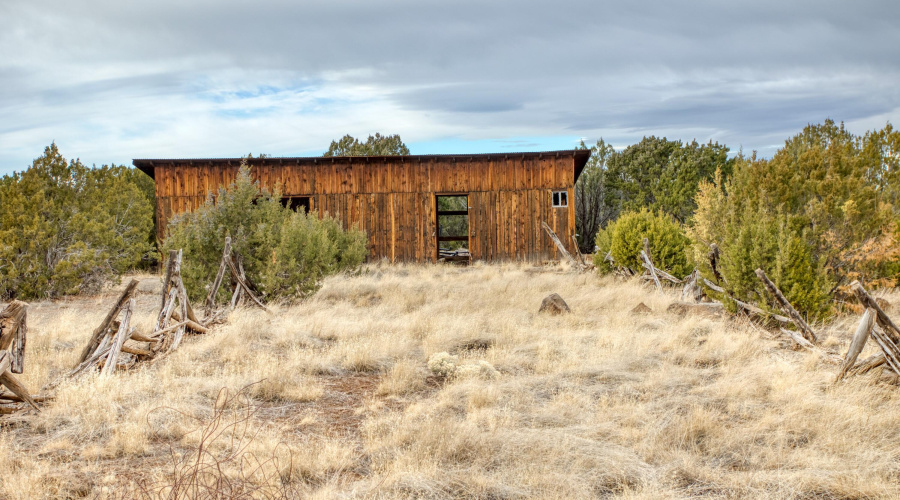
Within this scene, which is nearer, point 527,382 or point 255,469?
point 255,469

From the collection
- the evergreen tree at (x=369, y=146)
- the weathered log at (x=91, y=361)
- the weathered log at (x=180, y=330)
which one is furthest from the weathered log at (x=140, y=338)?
the evergreen tree at (x=369, y=146)

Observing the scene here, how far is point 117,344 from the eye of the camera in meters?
6.49

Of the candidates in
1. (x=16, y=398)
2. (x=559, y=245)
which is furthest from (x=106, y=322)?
(x=559, y=245)

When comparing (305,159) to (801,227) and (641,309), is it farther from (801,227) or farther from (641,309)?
(801,227)

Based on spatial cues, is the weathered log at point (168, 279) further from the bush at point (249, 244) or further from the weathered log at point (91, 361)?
the bush at point (249, 244)

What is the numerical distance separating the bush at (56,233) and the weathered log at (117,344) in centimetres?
827

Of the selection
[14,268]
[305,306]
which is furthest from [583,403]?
[14,268]

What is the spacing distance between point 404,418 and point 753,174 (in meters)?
6.97

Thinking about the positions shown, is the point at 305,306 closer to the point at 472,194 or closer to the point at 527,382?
the point at 527,382

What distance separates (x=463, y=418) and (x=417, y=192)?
1686 centimetres

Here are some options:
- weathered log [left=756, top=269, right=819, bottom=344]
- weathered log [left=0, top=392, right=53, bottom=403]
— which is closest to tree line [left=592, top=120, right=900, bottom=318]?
weathered log [left=756, top=269, right=819, bottom=344]

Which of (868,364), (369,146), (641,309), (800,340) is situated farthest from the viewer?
(369,146)

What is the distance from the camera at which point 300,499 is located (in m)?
3.88

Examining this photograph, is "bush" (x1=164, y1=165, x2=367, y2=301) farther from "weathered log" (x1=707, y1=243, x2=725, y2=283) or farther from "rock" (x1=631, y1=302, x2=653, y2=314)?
"weathered log" (x1=707, y1=243, x2=725, y2=283)
